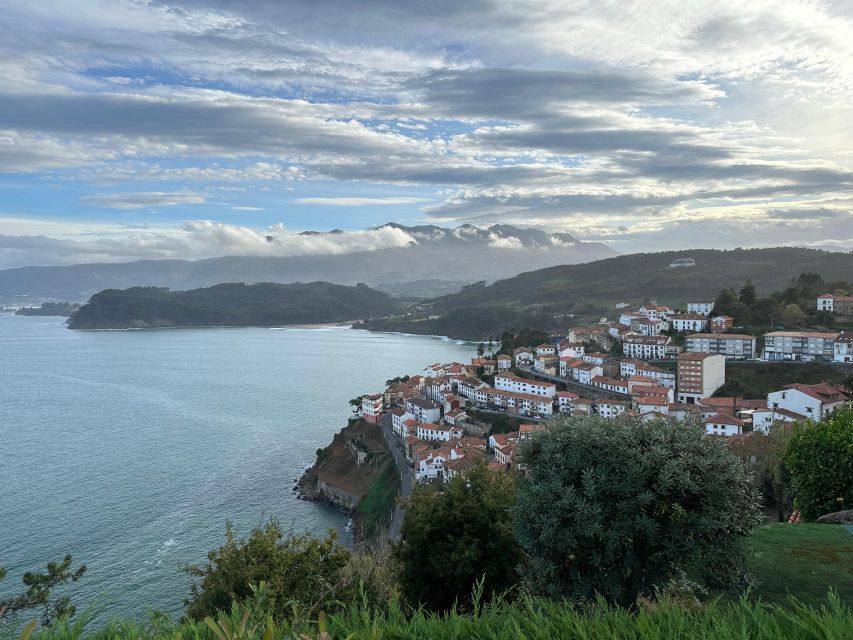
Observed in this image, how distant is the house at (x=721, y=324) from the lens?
4519 cm

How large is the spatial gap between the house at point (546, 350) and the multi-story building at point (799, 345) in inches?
590

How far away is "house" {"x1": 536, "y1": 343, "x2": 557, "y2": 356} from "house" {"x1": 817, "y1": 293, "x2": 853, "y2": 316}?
19078mm

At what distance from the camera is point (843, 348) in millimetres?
37656

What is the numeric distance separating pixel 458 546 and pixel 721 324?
4202 cm

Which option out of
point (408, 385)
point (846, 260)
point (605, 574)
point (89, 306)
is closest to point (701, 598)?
point (605, 574)

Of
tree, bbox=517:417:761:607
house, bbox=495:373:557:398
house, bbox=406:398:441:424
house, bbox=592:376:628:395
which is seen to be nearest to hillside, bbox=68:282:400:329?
house, bbox=495:373:557:398

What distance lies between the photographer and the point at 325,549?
320 inches

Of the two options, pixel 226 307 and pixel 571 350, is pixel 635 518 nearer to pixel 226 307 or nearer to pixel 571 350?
pixel 571 350

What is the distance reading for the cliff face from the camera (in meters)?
28.4

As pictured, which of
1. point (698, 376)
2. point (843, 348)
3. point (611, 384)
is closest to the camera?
point (698, 376)

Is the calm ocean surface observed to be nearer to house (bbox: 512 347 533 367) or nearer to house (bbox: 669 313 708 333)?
house (bbox: 512 347 533 367)

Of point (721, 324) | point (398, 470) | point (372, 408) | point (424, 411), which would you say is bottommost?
point (398, 470)

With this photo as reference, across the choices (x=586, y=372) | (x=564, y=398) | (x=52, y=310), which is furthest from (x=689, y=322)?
(x=52, y=310)

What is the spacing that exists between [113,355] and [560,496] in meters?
84.1
